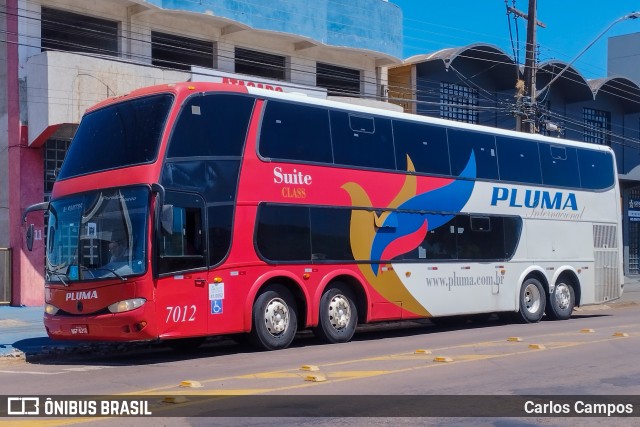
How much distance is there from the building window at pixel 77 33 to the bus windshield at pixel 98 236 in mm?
9437

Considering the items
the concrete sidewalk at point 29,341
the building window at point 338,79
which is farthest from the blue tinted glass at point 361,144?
the building window at point 338,79

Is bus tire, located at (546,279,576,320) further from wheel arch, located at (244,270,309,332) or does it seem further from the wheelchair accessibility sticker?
the wheelchair accessibility sticker

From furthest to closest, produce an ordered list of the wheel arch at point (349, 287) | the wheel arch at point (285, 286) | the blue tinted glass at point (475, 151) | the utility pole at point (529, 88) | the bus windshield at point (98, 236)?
the utility pole at point (529, 88) < the blue tinted glass at point (475, 151) < the wheel arch at point (349, 287) < the wheel arch at point (285, 286) < the bus windshield at point (98, 236)

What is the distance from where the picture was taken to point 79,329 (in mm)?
13547

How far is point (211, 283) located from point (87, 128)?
3484 mm

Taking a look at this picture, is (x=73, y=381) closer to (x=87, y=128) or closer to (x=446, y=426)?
(x=87, y=128)

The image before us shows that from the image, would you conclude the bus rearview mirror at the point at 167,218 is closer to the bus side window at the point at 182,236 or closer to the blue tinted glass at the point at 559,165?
the bus side window at the point at 182,236

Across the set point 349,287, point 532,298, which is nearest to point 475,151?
point 532,298

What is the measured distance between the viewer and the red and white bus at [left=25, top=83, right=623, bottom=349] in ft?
43.9

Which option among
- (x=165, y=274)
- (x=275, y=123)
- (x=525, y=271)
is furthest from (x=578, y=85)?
(x=165, y=274)

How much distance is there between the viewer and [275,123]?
1520 cm

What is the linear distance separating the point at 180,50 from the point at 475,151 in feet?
33.7

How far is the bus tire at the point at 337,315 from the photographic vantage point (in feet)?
51.6

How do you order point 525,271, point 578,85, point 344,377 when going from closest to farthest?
point 344,377 < point 525,271 < point 578,85
